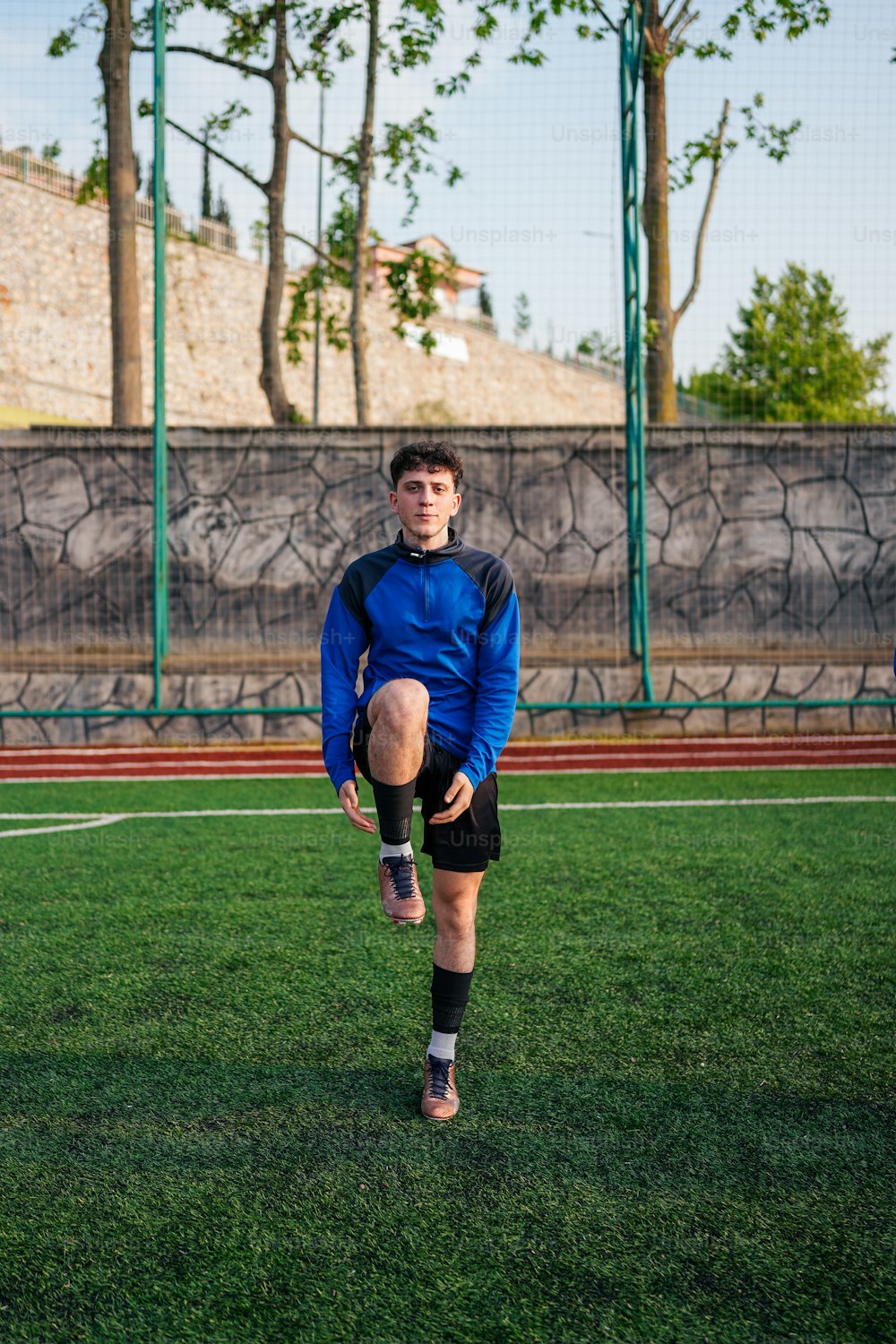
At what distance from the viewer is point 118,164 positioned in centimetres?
1102

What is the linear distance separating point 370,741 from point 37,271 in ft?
90.2

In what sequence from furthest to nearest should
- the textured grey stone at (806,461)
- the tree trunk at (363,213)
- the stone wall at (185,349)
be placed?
the stone wall at (185,349) → the tree trunk at (363,213) → the textured grey stone at (806,461)

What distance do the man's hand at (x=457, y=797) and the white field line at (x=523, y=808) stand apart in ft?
13.5

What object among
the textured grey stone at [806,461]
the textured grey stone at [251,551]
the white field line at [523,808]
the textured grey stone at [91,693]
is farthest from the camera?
the textured grey stone at [806,461]

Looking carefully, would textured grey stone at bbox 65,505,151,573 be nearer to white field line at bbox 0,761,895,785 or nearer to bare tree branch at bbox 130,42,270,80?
white field line at bbox 0,761,895,785

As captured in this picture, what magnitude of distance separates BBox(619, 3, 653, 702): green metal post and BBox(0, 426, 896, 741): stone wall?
0.62 m

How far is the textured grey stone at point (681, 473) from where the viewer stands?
10.8 meters

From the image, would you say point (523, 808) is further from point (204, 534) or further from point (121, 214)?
point (121, 214)

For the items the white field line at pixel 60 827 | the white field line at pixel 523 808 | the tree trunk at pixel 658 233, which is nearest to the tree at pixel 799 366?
the tree trunk at pixel 658 233

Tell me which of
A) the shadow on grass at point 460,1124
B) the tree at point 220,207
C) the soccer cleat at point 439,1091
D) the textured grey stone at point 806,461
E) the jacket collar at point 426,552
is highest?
the tree at point 220,207

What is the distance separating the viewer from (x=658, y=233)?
39.7 feet

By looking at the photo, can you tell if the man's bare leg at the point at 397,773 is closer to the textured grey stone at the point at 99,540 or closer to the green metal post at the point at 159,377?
the green metal post at the point at 159,377

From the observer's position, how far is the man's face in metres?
2.92

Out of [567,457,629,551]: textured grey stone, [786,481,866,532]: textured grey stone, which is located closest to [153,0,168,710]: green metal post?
[567,457,629,551]: textured grey stone
